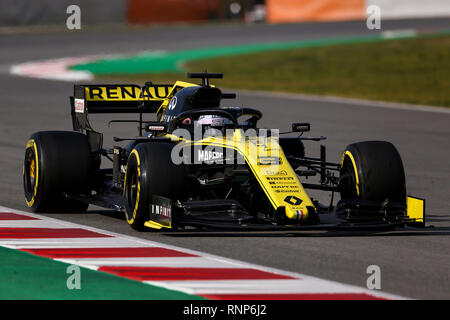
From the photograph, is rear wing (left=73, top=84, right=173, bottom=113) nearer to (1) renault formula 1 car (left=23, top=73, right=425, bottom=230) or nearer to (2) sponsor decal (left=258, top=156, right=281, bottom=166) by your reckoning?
Result: (1) renault formula 1 car (left=23, top=73, right=425, bottom=230)

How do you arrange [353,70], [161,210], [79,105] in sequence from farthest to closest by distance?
[353,70] → [79,105] → [161,210]

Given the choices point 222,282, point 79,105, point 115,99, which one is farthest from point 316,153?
point 222,282

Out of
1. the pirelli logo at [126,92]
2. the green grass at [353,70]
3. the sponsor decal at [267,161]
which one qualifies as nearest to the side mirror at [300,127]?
the sponsor decal at [267,161]

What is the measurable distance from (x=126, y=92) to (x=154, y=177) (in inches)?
129

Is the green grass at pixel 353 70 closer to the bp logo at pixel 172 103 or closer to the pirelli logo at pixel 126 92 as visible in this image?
the pirelli logo at pixel 126 92

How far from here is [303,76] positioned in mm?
31203

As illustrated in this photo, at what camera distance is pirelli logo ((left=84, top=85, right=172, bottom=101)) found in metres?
12.4

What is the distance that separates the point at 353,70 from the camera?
106ft

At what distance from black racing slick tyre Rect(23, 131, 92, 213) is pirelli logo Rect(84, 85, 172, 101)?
1.53 m

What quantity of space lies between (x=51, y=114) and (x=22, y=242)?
504 inches

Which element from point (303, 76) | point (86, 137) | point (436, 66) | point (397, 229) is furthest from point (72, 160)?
point (436, 66)

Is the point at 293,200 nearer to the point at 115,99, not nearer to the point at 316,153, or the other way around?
the point at 115,99

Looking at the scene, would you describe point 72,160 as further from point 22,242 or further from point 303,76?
point 303,76

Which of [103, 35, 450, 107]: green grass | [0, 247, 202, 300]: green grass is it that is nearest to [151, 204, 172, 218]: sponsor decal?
[0, 247, 202, 300]: green grass
